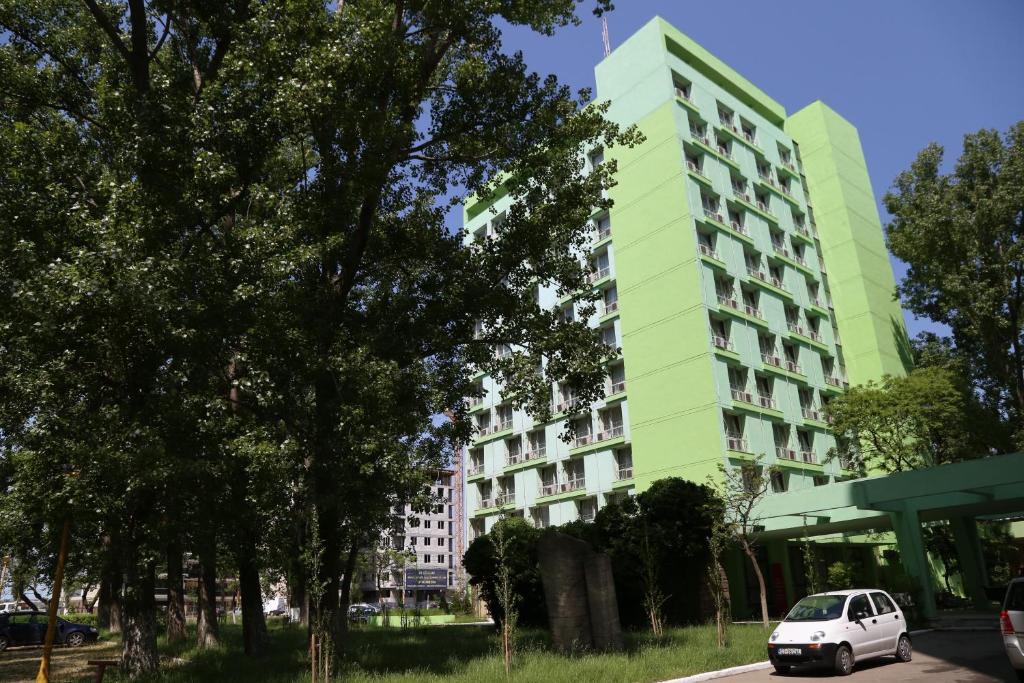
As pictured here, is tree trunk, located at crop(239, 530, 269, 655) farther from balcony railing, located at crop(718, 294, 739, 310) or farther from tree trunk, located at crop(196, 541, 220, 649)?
balcony railing, located at crop(718, 294, 739, 310)

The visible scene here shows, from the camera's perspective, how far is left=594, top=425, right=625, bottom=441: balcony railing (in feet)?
136

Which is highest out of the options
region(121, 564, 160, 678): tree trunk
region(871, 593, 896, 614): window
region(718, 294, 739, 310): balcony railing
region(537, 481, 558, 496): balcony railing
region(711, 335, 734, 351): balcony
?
region(718, 294, 739, 310): balcony railing

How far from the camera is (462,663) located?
1484cm

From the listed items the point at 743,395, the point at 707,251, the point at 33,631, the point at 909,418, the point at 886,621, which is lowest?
the point at 886,621

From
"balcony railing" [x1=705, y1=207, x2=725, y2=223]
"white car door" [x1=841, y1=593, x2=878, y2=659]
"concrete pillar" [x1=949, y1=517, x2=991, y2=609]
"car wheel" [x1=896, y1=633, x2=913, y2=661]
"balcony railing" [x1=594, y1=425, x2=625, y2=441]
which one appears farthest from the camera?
"balcony railing" [x1=705, y1=207, x2=725, y2=223]

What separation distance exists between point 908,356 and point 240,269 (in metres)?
49.9

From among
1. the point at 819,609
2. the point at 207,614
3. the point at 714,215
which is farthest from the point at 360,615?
the point at 819,609

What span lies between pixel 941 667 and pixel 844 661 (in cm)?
177

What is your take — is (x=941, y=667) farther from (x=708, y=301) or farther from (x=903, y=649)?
(x=708, y=301)

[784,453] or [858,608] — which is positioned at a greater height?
[784,453]

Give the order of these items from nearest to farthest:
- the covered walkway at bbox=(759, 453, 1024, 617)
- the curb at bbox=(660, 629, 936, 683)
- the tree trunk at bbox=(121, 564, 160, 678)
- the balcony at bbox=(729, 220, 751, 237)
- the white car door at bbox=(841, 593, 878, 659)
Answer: the curb at bbox=(660, 629, 936, 683) < the white car door at bbox=(841, 593, 878, 659) < the tree trunk at bbox=(121, 564, 160, 678) < the covered walkway at bbox=(759, 453, 1024, 617) < the balcony at bbox=(729, 220, 751, 237)

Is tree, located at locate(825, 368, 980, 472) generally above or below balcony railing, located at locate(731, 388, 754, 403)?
below

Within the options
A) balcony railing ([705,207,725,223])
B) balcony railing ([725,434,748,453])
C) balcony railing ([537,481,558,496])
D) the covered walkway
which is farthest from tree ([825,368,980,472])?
balcony railing ([537,481,558,496])

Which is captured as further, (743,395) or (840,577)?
(743,395)
